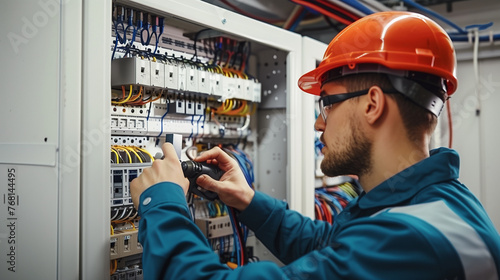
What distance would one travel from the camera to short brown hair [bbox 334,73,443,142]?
38.9 inches

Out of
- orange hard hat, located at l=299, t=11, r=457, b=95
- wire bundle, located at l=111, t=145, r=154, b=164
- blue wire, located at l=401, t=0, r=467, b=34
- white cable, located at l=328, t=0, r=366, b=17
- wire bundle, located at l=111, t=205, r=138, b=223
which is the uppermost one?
blue wire, located at l=401, t=0, r=467, b=34

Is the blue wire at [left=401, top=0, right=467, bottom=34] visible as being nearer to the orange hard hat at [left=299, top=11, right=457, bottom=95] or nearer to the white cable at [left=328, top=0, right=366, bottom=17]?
the white cable at [left=328, top=0, right=366, bottom=17]

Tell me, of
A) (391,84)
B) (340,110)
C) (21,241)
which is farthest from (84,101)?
(391,84)

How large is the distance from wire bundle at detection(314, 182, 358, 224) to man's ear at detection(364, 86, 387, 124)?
39.1 inches

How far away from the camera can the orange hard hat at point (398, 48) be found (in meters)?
1.00

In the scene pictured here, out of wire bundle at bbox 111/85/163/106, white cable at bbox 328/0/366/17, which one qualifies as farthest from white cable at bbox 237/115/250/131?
white cable at bbox 328/0/366/17

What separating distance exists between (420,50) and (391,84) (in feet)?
0.36

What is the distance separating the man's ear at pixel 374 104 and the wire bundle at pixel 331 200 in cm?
99

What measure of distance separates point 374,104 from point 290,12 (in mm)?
1453

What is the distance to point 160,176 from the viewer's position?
0.98m

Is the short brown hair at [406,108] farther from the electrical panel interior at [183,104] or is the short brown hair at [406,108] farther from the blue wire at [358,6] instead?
the blue wire at [358,6]

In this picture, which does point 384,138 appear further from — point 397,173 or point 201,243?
point 201,243

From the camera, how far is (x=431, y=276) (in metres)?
0.79

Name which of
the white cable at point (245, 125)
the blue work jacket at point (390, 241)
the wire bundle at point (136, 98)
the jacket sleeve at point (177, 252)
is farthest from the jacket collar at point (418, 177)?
the white cable at point (245, 125)
